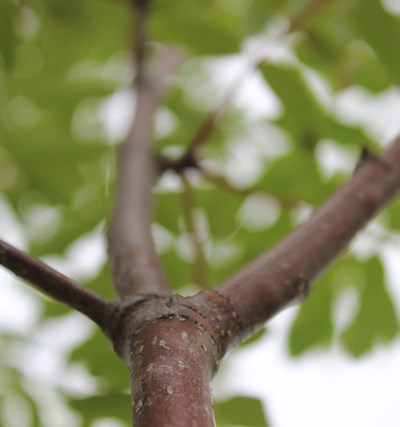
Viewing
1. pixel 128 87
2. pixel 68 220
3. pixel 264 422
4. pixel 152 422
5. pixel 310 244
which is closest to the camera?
pixel 152 422

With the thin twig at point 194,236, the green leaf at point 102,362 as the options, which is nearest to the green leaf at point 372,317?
the thin twig at point 194,236

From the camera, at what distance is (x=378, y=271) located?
1307mm

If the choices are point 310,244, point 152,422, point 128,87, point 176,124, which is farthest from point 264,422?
point 128,87

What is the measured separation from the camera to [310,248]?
77 cm

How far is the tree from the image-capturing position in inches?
25.6

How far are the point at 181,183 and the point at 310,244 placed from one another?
54 cm

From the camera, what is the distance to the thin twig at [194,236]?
48.8 inches

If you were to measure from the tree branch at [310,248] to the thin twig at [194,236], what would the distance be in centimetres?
38

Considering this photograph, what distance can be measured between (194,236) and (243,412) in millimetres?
390

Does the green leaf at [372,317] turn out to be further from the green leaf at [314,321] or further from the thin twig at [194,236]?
the thin twig at [194,236]

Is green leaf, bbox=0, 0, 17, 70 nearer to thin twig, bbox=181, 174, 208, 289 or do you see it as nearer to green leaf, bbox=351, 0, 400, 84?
thin twig, bbox=181, 174, 208, 289

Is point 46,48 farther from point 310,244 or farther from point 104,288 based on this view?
point 310,244

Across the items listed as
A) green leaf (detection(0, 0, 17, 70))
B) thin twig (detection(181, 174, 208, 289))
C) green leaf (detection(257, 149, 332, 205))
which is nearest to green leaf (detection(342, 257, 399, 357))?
green leaf (detection(257, 149, 332, 205))

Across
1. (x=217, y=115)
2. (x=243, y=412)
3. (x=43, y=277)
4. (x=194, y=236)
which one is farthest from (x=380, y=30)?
(x=43, y=277)
